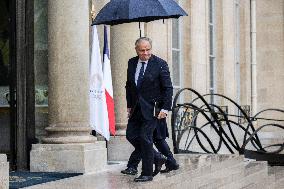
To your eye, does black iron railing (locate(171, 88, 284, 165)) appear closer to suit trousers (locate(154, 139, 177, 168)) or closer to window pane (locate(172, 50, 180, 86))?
window pane (locate(172, 50, 180, 86))

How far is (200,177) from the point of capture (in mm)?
10625

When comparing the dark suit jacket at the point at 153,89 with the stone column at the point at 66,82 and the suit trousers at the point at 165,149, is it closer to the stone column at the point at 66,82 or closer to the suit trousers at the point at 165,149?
the suit trousers at the point at 165,149

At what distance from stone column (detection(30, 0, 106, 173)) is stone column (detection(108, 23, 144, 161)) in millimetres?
1908

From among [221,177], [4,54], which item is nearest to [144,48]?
[221,177]

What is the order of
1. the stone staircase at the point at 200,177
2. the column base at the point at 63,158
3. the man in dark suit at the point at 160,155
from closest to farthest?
the stone staircase at the point at 200,177 → the man in dark suit at the point at 160,155 → the column base at the point at 63,158

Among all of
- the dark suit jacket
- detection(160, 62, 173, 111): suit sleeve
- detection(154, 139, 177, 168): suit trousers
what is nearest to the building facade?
detection(154, 139, 177, 168): suit trousers

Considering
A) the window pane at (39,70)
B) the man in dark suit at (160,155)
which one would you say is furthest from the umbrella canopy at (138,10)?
the man in dark suit at (160,155)

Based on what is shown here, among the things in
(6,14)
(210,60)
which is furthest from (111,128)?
(210,60)

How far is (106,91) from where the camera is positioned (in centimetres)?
1184

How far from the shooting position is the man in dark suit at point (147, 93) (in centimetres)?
916

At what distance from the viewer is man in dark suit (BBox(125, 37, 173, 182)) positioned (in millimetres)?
9164

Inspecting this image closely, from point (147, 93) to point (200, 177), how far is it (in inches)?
Result: 76.0

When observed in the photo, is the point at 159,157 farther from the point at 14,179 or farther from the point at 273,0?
the point at 273,0

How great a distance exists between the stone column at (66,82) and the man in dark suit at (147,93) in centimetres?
163
